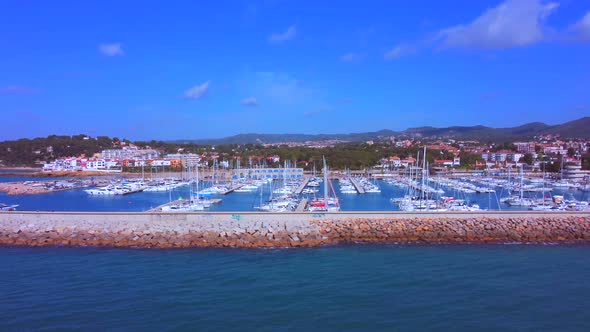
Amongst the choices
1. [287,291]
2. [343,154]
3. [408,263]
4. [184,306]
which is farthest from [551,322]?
[343,154]

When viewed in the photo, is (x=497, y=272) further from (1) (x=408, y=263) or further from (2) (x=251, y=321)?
(2) (x=251, y=321)

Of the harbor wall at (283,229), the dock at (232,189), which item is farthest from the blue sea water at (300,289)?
the dock at (232,189)

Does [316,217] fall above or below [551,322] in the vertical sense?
above

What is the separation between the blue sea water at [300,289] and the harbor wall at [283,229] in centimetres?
Answer: 74

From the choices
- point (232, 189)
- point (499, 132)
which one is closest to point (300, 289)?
point (232, 189)

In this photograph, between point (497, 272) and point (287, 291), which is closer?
point (287, 291)

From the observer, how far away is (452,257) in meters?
13.9

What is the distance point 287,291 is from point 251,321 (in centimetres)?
185

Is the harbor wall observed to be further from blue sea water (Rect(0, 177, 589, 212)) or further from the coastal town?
blue sea water (Rect(0, 177, 589, 212))

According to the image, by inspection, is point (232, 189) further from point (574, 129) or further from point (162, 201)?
point (574, 129)

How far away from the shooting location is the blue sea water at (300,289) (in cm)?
930

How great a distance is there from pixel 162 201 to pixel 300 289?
22.4 metres

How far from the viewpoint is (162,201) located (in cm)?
3161

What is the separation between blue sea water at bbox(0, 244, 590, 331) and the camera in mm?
9297
